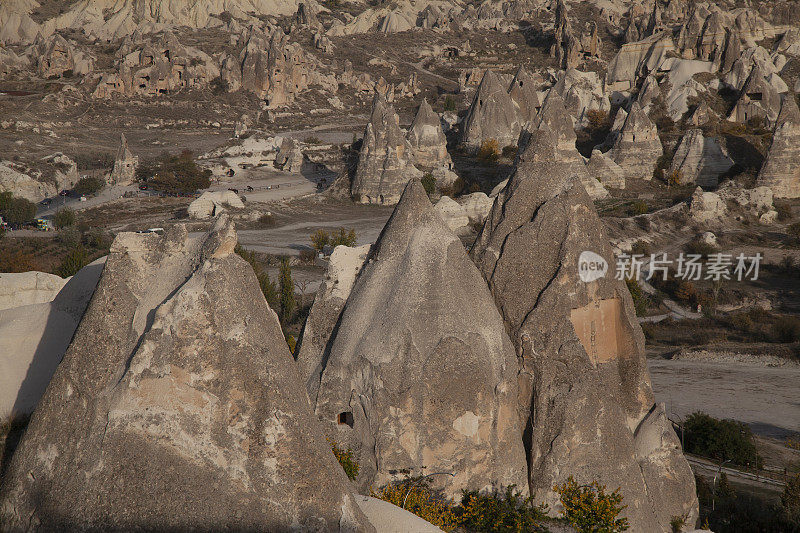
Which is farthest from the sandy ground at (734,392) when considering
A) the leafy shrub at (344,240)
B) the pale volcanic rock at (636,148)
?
the pale volcanic rock at (636,148)

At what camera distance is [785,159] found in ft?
146

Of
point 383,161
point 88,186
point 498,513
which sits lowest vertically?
point 88,186

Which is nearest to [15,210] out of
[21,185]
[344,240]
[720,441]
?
[21,185]

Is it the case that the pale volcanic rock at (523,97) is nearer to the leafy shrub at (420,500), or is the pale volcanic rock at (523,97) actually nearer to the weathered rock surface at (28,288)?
the weathered rock surface at (28,288)

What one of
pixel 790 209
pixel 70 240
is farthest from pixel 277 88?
pixel 790 209

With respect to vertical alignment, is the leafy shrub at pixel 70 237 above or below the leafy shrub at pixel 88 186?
above

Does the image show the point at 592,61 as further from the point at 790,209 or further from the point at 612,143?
the point at 790,209

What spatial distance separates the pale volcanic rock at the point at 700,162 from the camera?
164 feet

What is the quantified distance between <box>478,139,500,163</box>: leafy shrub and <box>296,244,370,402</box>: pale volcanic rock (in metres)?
47.4

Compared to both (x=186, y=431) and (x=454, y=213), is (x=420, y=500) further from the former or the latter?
(x=454, y=213)

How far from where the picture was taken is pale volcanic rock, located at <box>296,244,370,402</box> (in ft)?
31.4

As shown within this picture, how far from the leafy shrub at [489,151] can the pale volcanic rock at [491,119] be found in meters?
1.06

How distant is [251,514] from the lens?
5.58m

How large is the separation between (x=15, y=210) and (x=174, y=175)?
1333 cm
